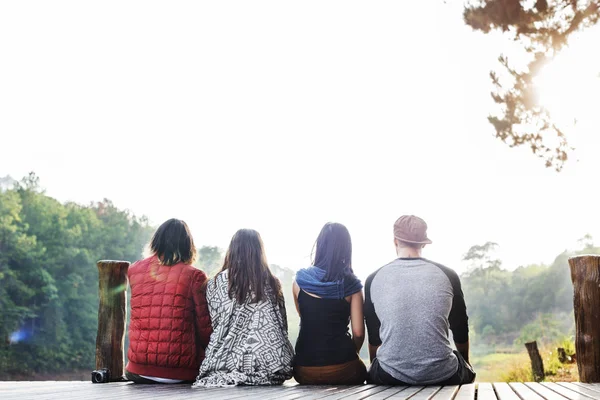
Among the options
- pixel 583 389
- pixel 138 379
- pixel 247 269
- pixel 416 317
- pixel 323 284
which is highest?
pixel 247 269

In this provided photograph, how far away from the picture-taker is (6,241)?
46.8 meters

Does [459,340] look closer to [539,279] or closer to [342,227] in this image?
[342,227]

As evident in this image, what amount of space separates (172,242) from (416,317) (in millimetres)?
1962

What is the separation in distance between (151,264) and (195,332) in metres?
0.65

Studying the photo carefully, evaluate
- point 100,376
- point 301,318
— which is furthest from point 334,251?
point 100,376

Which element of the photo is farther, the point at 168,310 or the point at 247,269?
the point at 168,310

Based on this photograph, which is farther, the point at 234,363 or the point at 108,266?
the point at 108,266

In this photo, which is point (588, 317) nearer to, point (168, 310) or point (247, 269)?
point (247, 269)

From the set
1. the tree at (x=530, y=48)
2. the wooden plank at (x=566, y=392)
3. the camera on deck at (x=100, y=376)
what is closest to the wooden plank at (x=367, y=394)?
the wooden plank at (x=566, y=392)

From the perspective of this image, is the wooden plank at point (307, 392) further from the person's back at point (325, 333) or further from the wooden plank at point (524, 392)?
the wooden plank at point (524, 392)

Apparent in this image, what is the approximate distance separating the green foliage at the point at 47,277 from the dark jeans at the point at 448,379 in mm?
43680

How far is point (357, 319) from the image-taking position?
212 inches

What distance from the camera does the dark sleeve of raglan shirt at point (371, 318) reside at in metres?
5.23

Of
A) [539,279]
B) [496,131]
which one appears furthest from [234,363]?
[539,279]
